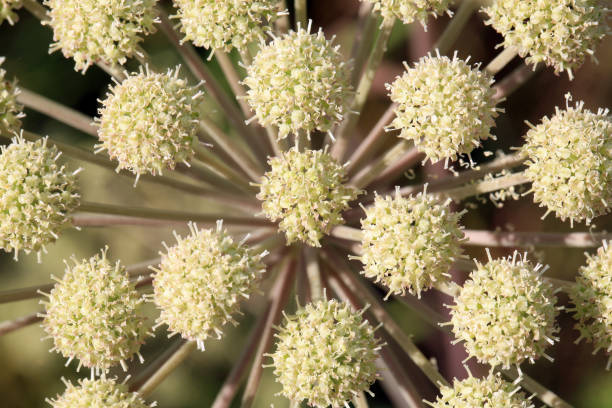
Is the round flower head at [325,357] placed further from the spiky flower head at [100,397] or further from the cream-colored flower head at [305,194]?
the spiky flower head at [100,397]

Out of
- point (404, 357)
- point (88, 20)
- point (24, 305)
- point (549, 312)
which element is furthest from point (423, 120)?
point (24, 305)

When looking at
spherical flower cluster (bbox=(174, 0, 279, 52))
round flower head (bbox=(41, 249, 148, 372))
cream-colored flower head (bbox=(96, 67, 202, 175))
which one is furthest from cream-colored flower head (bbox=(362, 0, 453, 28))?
round flower head (bbox=(41, 249, 148, 372))

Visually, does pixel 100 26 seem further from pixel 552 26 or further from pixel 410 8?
pixel 552 26

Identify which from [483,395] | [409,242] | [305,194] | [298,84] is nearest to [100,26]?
[298,84]

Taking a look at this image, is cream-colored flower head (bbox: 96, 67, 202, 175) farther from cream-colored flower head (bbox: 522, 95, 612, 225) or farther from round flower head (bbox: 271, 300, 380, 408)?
cream-colored flower head (bbox: 522, 95, 612, 225)

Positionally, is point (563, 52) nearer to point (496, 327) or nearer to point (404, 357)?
point (496, 327)

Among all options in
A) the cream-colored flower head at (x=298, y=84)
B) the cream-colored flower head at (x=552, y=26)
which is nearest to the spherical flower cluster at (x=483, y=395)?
the cream-colored flower head at (x=298, y=84)
